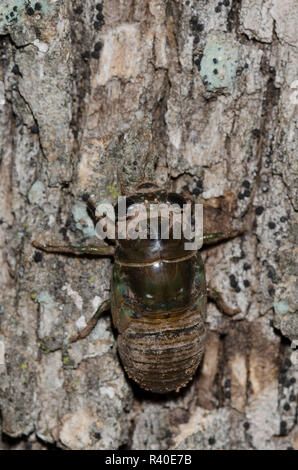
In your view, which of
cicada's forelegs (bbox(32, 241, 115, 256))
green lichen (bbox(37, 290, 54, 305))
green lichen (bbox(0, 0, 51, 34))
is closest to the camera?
green lichen (bbox(0, 0, 51, 34))

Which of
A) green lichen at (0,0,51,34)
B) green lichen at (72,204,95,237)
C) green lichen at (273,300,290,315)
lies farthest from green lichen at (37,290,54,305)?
green lichen at (0,0,51,34)

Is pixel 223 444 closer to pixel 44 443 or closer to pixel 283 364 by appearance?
pixel 283 364

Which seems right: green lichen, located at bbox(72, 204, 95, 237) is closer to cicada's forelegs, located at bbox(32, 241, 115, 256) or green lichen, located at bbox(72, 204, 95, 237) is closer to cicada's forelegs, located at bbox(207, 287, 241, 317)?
cicada's forelegs, located at bbox(32, 241, 115, 256)

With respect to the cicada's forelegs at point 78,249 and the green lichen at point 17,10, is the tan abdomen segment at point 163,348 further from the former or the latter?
the green lichen at point 17,10

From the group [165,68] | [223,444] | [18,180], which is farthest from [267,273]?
[18,180]

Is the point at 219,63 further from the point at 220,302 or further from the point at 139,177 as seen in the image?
the point at 220,302

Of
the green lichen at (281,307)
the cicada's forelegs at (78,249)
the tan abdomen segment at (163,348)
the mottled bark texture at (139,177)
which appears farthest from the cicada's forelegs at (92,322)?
the green lichen at (281,307)
